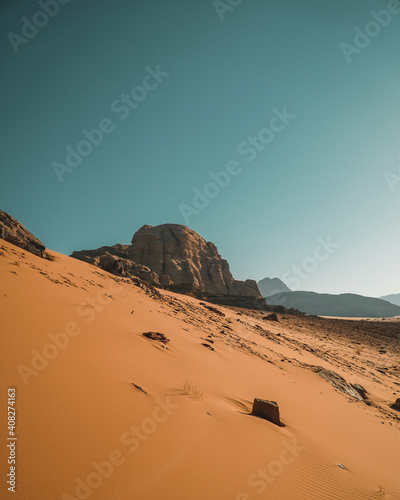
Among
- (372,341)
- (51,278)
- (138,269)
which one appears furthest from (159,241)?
(51,278)

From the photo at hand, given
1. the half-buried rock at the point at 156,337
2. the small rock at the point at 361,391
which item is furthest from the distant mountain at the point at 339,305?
the half-buried rock at the point at 156,337

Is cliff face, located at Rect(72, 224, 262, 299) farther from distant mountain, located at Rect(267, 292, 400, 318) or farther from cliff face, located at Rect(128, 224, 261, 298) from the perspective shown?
distant mountain, located at Rect(267, 292, 400, 318)

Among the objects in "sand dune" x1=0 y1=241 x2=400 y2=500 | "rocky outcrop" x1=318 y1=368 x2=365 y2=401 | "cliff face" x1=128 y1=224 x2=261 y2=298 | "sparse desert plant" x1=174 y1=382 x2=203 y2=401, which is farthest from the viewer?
"cliff face" x1=128 y1=224 x2=261 y2=298

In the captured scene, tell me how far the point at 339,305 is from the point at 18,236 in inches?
5501

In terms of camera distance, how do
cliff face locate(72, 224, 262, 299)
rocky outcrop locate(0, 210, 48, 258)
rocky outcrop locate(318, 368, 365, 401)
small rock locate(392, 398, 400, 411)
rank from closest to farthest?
small rock locate(392, 398, 400, 411), rocky outcrop locate(318, 368, 365, 401), rocky outcrop locate(0, 210, 48, 258), cliff face locate(72, 224, 262, 299)

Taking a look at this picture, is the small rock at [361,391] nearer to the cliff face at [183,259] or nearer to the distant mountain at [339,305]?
the cliff face at [183,259]

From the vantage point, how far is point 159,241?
60.9 meters

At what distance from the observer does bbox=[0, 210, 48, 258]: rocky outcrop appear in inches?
275

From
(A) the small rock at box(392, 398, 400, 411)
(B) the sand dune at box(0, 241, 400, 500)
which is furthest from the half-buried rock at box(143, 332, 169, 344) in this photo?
(A) the small rock at box(392, 398, 400, 411)

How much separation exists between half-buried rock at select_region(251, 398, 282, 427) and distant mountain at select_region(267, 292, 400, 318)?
124075mm

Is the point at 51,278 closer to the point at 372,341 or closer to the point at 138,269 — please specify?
the point at 138,269

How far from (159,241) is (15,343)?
193ft

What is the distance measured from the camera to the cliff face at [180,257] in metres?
56.2

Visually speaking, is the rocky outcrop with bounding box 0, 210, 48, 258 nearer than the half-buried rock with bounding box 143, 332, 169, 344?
No
